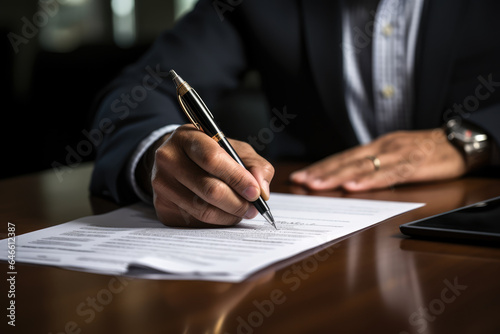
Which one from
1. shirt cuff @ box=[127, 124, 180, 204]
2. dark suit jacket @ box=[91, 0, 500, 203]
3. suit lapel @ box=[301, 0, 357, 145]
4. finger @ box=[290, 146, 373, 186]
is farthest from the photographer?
suit lapel @ box=[301, 0, 357, 145]

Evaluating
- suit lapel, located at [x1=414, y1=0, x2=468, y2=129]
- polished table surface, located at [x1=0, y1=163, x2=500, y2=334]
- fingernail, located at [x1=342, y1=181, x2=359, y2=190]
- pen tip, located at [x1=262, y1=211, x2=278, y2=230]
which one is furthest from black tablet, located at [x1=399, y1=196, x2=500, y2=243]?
suit lapel, located at [x1=414, y1=0, x2=468, y2=129]

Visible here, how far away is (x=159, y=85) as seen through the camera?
48.3 inches

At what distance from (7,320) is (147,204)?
436mm

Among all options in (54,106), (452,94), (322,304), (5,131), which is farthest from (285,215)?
(5,131)

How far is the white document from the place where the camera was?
49 centimetres

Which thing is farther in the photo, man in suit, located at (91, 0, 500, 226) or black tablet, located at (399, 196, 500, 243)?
man in suit, located at (91, 0, 500, 226)

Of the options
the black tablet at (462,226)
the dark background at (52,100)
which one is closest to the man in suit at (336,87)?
the black tablet at (462,226)

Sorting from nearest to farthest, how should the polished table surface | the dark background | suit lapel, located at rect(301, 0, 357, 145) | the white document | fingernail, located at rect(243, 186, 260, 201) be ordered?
the polished table surface → the white document → fingernail, located at rect(243, 186, 260, 201) → suit lapel, located at rect(301, 0, 357, 145) → the dark background

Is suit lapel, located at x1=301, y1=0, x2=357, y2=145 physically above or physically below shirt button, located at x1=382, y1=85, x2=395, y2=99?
above

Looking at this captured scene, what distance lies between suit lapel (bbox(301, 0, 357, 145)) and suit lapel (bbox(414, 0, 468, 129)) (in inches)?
6.8

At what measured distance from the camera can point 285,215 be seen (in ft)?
2.32

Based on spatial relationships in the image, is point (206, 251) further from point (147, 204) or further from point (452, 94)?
point (452, 94)

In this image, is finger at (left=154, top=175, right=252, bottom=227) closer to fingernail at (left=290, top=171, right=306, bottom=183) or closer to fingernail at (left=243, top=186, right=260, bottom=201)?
fingernail at (left=243, top=186, right=260, bottom=201)

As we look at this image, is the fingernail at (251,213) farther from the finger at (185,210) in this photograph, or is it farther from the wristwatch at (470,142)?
the wristwatch at (470,142)
